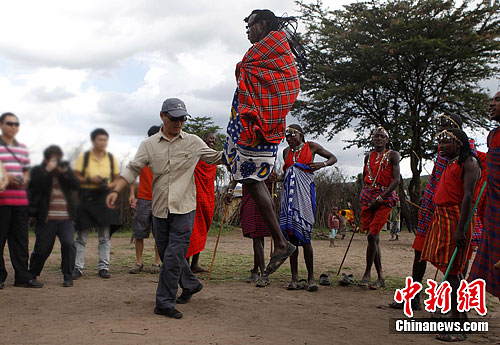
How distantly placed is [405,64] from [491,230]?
16196mm

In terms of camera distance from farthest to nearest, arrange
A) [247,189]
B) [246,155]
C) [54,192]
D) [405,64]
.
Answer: [405,64]
[247,189]
[246,155]
[54,192]

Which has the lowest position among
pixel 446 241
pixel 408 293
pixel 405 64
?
pixel 408 293

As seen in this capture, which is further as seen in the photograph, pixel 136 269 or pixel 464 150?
pixel 136 269

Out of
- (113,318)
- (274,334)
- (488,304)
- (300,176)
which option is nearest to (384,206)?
(300,176)

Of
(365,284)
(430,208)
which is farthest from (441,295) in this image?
(365,284)

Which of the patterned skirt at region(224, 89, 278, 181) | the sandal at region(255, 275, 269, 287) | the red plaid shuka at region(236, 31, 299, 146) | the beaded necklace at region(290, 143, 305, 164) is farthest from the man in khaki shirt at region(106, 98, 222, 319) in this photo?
the beaded necklace at region(290, 143, 305, 164)

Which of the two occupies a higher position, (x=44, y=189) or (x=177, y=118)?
(x=177, y=118)

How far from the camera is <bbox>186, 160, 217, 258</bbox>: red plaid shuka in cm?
642

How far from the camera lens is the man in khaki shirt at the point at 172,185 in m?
4.34

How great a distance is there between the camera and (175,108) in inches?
161

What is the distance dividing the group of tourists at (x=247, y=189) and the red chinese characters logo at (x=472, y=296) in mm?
100

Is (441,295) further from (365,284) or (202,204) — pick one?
(202,204)

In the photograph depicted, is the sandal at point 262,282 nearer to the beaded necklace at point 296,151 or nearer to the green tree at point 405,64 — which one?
the beaded necklace at point 296,151

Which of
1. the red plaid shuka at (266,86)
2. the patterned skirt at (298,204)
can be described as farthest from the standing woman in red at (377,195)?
the red plaid shuka at (266,86)
